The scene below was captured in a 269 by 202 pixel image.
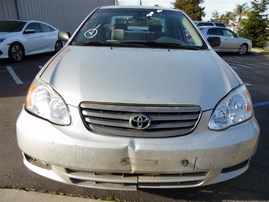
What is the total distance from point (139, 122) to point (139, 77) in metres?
0.44

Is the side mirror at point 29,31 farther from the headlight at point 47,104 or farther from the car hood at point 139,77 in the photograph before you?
the headlight at point 47,104

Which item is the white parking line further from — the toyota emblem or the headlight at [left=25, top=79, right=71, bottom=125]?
the toyota emblem

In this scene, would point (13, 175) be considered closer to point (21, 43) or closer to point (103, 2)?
point (21, 43)

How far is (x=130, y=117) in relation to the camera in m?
2.10

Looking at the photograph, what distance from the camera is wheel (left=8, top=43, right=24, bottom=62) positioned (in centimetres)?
941

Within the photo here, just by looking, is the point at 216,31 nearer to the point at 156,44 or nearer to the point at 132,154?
the point at 156,44

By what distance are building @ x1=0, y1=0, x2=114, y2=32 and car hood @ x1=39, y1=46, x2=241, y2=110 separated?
44.1 ft

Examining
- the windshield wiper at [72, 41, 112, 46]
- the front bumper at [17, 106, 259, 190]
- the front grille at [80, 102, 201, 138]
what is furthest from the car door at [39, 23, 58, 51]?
the front grille at [80, 102, 201, 138]

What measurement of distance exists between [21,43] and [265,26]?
62.9 feet

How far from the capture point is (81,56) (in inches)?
111

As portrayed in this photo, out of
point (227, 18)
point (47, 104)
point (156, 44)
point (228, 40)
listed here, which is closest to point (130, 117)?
point (47, 104)

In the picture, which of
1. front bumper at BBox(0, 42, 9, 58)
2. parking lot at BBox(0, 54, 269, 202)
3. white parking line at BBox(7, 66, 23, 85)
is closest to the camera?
parking lot at BBox(0, 54, 269, 202)

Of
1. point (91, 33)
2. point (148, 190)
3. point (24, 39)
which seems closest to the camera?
point (148, 190)

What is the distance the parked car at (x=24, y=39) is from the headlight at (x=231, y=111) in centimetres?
835
